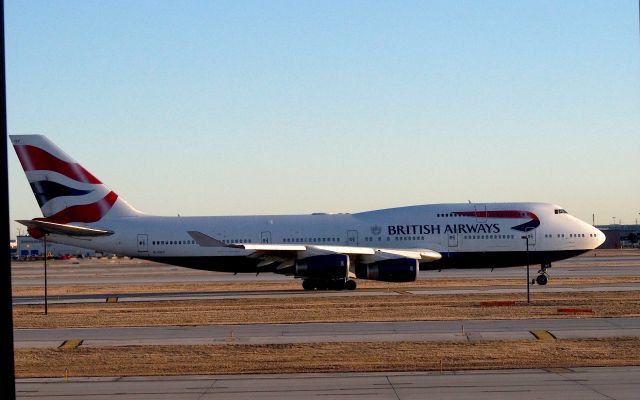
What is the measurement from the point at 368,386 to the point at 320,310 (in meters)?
18.1

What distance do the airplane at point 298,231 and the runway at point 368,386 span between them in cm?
2832

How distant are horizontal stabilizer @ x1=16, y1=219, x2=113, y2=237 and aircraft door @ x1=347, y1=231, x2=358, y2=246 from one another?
12.4m

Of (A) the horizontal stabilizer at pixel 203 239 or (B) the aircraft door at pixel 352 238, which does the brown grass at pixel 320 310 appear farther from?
(B) the aircraft door at pixel 352 238

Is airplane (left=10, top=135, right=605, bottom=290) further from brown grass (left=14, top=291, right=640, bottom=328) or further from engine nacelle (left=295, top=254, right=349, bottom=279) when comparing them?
brown grass (left=14, top=291, right=640, bottom=328)

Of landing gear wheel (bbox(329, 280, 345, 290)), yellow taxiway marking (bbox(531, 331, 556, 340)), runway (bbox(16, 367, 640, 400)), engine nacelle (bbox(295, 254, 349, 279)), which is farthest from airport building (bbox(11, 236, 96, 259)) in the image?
runway (bbox(16, 367, 640, 400))

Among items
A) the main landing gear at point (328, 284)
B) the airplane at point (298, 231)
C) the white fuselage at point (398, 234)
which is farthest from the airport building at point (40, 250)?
the main landing gear at point (328, 284)

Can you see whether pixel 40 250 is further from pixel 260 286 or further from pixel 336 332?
pixel 336 332

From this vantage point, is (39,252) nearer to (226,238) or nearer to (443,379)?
(226,238)

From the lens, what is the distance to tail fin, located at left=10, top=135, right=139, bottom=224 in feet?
161

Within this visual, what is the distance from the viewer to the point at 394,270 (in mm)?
45344

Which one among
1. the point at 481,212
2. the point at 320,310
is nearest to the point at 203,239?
the point at 320,310

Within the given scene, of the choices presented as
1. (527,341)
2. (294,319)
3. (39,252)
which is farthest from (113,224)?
(39,252)

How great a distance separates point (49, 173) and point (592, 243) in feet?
94.7

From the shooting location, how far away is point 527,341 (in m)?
24.9
